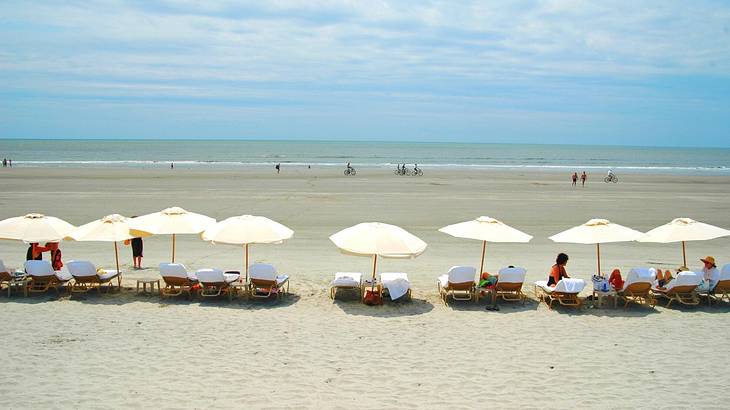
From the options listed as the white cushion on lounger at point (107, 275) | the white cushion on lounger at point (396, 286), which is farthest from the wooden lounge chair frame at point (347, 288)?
the white cushion on lounger at point (107, 275)

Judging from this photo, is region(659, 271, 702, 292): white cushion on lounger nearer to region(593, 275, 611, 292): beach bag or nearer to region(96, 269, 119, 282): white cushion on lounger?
region(593, 275, 611, 292): beach bag

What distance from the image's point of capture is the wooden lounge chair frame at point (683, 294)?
398 inches

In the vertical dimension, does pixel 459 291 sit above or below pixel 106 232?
below

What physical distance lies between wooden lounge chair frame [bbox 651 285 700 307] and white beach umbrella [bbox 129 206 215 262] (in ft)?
28.8

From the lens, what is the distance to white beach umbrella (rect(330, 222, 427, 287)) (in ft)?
31.4

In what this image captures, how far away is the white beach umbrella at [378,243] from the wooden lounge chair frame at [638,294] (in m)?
3.80

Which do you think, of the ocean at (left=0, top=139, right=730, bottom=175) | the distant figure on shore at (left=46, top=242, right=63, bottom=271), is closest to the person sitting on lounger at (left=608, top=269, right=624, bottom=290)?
the distant figure on shore at (left=46, top=242, right=63, bottom=271)

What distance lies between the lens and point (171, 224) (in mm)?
10789

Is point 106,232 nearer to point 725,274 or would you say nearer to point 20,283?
point 20,283

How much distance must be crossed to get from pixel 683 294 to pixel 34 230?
12058 millimetres

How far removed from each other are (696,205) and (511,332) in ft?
74.6

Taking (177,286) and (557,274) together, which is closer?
(557,274)

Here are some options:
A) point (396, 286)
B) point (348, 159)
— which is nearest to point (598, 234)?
point (396, 286)

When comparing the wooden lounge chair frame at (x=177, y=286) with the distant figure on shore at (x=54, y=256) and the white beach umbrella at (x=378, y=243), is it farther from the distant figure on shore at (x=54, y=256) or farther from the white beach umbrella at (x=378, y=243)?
the white beach umbrella at (x=378, y=243)
